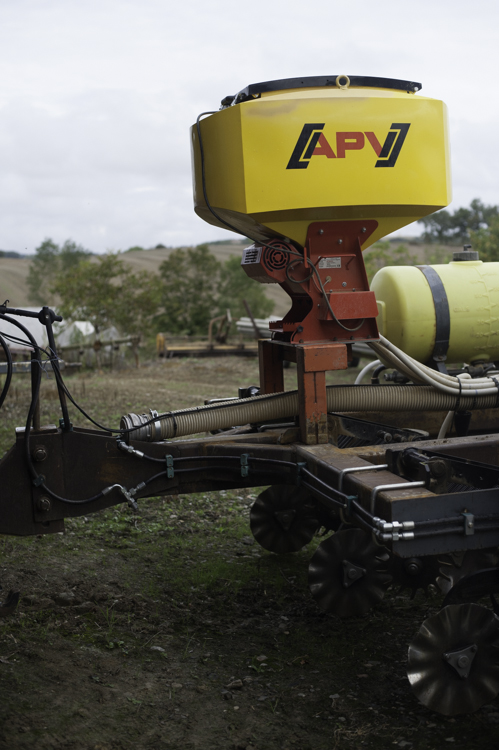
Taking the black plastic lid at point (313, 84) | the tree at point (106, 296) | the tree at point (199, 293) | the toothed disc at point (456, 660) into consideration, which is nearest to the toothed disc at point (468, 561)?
the toothed disc at point (456, 660)

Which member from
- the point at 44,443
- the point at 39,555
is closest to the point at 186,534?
the point at 39,555

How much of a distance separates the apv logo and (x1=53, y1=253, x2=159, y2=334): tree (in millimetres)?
17376

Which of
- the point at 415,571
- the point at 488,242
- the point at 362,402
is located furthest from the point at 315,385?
the point at 488,242

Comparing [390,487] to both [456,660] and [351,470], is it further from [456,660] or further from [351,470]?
[456,660]

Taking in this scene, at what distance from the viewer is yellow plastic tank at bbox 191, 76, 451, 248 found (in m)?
3.39

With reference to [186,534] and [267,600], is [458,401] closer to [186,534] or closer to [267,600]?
[267,600]

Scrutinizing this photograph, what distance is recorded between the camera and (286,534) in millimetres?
4758

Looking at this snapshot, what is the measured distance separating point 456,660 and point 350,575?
0.98 metres

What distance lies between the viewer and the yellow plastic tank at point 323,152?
339cm

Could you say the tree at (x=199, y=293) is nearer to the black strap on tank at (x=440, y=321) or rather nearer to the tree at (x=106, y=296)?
the tree at (x=106, y=296)

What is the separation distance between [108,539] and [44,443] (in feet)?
6.50

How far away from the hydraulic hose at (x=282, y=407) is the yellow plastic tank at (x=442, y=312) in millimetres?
537

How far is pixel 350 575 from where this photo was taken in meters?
3.69

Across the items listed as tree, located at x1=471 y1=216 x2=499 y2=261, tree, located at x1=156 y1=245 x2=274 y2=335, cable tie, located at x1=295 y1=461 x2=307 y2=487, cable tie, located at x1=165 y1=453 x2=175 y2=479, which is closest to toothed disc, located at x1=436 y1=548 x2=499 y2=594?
cable tie, located at x1=295 y1=461 x2=307 y2=487
